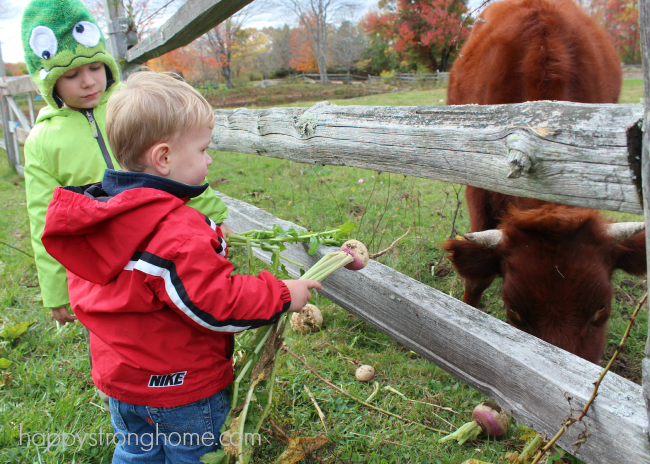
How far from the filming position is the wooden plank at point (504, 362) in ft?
4.61

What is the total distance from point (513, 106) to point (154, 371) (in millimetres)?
1635

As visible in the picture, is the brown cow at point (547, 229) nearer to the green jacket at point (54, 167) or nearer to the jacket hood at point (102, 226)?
the jacket hood at point (102, 226)

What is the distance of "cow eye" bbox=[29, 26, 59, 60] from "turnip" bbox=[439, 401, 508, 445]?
284 centimetres

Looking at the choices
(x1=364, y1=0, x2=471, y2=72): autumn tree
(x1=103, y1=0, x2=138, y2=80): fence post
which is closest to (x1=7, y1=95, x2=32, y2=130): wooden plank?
(x1=103, y1=0, x2=138, y2=80): fence post

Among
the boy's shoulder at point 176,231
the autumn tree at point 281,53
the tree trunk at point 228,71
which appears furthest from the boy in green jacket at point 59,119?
the autumn tree at point 281,53

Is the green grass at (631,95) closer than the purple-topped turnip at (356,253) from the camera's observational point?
No

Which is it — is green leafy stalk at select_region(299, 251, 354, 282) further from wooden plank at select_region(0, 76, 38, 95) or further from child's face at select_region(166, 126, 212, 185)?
→ wooden plank at select_region(0, 76, 38, 95)

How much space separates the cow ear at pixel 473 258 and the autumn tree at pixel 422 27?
88.1 ft

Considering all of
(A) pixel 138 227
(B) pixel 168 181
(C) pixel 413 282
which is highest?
(B) pixel 168 181

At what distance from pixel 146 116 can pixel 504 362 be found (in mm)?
1722

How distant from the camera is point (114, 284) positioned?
144 cm

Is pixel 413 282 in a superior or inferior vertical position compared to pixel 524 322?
superior

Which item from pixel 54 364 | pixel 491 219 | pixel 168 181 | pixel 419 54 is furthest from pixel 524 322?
pixel 419 54

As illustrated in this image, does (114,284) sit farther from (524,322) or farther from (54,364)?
(524,322)
